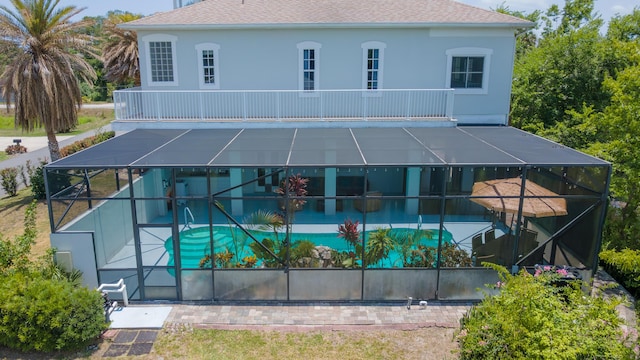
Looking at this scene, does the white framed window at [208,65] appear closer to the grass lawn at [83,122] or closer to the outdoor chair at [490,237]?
the outdoor chair at [490,237]

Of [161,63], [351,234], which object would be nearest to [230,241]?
[351,234]

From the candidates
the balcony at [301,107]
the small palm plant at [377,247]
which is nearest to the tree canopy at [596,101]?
the balcony at [301,107]

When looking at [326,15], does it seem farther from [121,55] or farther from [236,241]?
[121,55]

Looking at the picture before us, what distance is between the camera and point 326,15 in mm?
16438

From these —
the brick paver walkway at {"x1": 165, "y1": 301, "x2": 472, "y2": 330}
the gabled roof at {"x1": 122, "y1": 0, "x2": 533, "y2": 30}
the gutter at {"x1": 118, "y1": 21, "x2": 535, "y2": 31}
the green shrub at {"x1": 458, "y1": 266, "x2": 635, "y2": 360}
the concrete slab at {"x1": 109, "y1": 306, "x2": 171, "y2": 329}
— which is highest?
the gabled roof at {"x1": 122, "y1": 0, "x2": 533, "y2": 30}

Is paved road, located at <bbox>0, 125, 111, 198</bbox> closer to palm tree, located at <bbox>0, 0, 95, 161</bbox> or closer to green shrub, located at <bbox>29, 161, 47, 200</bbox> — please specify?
green shrub, located at <bbox>29, 161, 47, 200</bbox>

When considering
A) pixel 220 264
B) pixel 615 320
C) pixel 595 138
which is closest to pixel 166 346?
pixel 220 264

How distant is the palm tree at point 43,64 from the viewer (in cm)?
1642

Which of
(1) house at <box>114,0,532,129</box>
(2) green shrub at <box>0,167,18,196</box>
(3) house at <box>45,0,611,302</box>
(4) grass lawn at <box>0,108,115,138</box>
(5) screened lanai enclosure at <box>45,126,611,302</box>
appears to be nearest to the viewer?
(5) screened lanai enclosure at <box>45,126,611,302</box>

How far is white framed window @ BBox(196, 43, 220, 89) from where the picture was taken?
53.2 feet

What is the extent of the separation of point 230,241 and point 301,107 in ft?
19.7

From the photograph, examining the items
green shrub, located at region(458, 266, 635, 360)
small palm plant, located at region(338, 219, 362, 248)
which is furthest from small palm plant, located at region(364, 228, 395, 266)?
green shrub, located at region(458, 266, 635, 360)

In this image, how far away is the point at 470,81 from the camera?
54.1 feet

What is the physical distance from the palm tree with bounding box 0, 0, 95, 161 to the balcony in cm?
389
